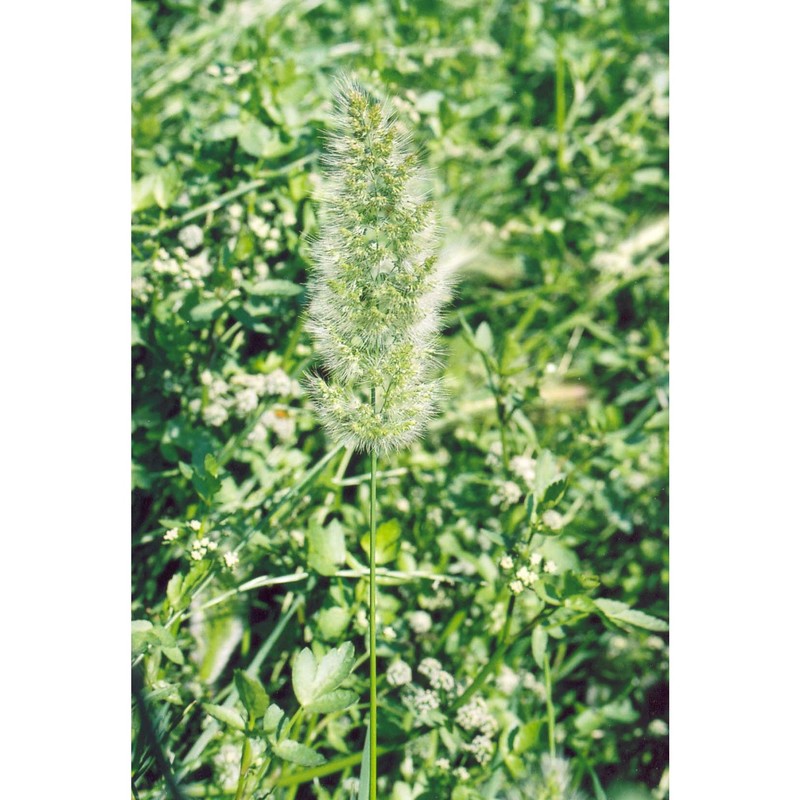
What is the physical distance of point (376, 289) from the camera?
1.29 metres

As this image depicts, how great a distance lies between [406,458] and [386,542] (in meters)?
0.37

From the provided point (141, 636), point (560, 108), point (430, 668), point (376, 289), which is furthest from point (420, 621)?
point (560, 108)

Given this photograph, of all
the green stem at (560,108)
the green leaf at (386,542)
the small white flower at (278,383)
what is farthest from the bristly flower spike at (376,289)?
the green stem at (560,108)

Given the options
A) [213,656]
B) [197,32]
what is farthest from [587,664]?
[197,32]

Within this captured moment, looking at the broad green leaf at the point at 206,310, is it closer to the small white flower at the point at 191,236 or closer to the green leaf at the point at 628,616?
the small white flower at the point at 191,236

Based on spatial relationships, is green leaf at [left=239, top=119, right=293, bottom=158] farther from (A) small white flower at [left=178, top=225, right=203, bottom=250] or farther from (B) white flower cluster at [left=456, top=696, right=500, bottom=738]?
(B) white flower cluster at [left=456, top=696, right=500, bottom=738]

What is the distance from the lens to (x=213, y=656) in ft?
5.32

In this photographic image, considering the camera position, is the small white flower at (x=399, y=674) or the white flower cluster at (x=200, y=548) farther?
the small white flower at (x=399, y=674)

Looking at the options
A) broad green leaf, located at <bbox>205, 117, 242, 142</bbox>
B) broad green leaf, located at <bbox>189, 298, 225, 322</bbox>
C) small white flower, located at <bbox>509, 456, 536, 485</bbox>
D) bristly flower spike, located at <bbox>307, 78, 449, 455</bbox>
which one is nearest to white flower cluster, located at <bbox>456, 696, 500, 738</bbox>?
small white flower, located at <bbox>509, 456, 536, 485</bbox>

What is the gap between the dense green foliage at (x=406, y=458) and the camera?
5.03 ft

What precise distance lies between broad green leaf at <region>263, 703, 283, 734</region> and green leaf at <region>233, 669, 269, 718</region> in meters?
0.01

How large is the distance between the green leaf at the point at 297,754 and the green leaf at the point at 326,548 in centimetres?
34

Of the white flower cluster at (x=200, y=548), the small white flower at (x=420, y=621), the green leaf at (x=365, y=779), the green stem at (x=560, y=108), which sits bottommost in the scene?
the green leaf at (x=365, y=779)
